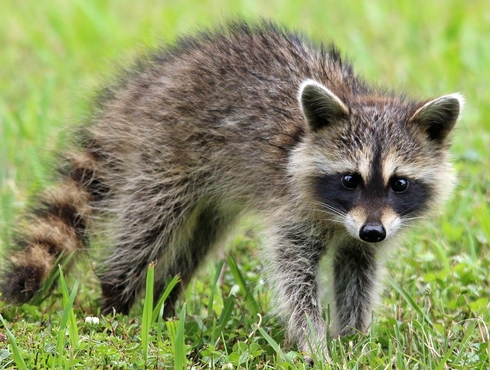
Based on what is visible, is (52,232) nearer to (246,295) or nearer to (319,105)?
(246,295)

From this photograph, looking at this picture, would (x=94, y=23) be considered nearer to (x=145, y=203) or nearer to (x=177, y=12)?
(x=177, y=12)

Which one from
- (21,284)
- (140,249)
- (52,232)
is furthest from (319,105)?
(21,284)

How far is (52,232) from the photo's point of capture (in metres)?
5.79

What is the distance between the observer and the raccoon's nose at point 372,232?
16.0 feet

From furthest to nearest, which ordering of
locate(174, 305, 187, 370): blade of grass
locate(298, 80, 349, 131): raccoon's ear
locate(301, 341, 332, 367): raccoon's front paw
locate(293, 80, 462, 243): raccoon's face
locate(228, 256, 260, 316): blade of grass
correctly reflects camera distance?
locate(228, 256, 260, 316): blade of grass
locate(298, 80, 349, 131): raccoon's ear
locate(293, 80, 462, 243): raccoon's face
locate(301, 341, 332, 367): raccoon's front paw
locate(174, 305, 187, 370): blade of grass

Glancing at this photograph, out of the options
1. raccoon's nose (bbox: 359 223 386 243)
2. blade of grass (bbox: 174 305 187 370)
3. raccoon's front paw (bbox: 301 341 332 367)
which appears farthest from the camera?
raccoon's nose (bbox: 359 223 386 243)

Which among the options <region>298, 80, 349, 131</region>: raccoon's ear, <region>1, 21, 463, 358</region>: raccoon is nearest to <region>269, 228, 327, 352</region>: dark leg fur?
<region>1, 21, 463, 358</region>: raccoon

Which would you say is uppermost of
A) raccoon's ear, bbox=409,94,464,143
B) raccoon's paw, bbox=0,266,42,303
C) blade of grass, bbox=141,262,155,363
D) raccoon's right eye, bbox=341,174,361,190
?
raccoon's ear, bbox=409,94,464,143

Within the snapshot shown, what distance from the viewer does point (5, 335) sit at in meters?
4.80

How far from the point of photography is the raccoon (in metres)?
5.25

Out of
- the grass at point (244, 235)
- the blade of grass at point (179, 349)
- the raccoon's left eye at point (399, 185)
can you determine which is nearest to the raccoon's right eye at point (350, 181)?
the raccoon's left eye at point (399, 185)

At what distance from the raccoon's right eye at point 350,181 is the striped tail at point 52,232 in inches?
70.8

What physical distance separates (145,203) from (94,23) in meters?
5.76

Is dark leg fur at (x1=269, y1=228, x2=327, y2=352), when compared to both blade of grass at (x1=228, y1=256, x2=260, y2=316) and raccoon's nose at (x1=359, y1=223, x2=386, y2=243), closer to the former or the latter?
blade of grass at (x1=228, y1=256, x2=260, y2=316)
